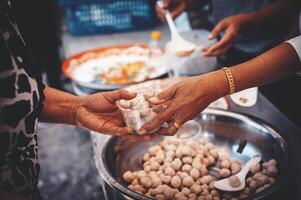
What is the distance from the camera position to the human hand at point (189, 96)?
1.41 metres

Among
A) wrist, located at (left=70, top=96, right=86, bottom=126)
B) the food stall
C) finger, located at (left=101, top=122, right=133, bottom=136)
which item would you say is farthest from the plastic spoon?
wrist, located at (left=70, top=96, right=86, bottom=126)

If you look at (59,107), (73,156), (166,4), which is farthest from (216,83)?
(73,156)

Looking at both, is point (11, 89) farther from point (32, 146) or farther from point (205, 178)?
point (205, 178)

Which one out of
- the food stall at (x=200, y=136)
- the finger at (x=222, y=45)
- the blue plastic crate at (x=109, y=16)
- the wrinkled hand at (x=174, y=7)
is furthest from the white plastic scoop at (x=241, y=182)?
the blue plastic crate at (x=109, y=16)

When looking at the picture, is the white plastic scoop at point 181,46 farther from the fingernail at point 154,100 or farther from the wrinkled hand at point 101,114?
the fingernail at point 154,100

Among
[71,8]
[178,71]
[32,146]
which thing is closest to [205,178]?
[32,146]

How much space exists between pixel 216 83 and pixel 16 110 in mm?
798

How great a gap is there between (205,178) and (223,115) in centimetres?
42

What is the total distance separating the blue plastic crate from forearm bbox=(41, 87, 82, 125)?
2382 mm

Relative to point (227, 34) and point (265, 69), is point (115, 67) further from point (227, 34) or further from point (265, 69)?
point (265, 69)

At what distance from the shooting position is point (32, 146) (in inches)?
45.6

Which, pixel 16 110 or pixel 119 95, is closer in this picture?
pixel 16 110

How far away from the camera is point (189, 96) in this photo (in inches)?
55.4

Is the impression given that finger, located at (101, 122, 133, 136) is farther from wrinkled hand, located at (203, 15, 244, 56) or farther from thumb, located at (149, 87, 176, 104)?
wrinkled hand, located at (203, 15, 244, 56)
